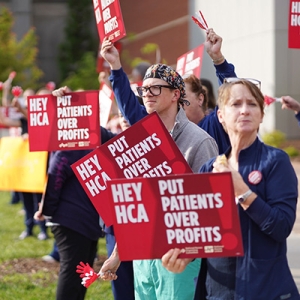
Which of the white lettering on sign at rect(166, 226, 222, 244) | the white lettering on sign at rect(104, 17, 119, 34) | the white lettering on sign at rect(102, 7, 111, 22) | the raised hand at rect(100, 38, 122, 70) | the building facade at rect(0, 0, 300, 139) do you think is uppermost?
the building facade at rect(0, 0, 300, 139)

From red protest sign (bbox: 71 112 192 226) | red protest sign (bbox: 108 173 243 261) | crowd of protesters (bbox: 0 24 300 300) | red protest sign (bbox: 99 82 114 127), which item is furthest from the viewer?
red protest sign (bbox: 99 82 114 127)

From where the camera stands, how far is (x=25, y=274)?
344 inches

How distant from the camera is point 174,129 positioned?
14.8 ft

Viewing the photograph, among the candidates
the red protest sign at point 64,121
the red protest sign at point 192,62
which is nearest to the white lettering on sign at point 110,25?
the red protest sign at point 64,121

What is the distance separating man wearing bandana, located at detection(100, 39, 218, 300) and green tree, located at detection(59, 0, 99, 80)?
40.4m

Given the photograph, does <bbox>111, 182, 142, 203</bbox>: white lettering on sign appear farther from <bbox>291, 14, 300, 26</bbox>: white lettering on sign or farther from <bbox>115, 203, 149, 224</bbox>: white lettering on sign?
<bbox>291, 14, 300, 26</bbox>: white lettering on sign

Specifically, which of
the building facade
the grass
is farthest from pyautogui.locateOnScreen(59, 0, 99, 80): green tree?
the grass

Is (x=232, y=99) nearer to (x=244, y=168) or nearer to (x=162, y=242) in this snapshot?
(x=244, y=168)

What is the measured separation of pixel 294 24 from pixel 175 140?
1.91m

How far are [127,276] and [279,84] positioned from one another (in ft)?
48.2

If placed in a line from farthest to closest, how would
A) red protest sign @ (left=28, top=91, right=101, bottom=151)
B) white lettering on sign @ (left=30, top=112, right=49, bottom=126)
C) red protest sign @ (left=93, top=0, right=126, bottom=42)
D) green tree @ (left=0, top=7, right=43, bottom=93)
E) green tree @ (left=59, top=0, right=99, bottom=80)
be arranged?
1. green tree @ (left=59, top=0, right=99, bottom=80)
2. green tree @ (left=0, top=7, right=43, bottom=93)
3. white lettering on sign @ (left=30, top=112, right=49, bottom=126)
4. red protest sign @ (left=28, top=91, right=101, bottom=151)
5. red protest sign @ (left=93, top=0, right=126, bottom=42)

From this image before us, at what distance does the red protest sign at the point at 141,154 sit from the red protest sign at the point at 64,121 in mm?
1399

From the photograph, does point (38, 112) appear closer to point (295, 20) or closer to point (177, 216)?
point (295, 20)

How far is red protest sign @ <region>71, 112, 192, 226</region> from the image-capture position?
155 inches
